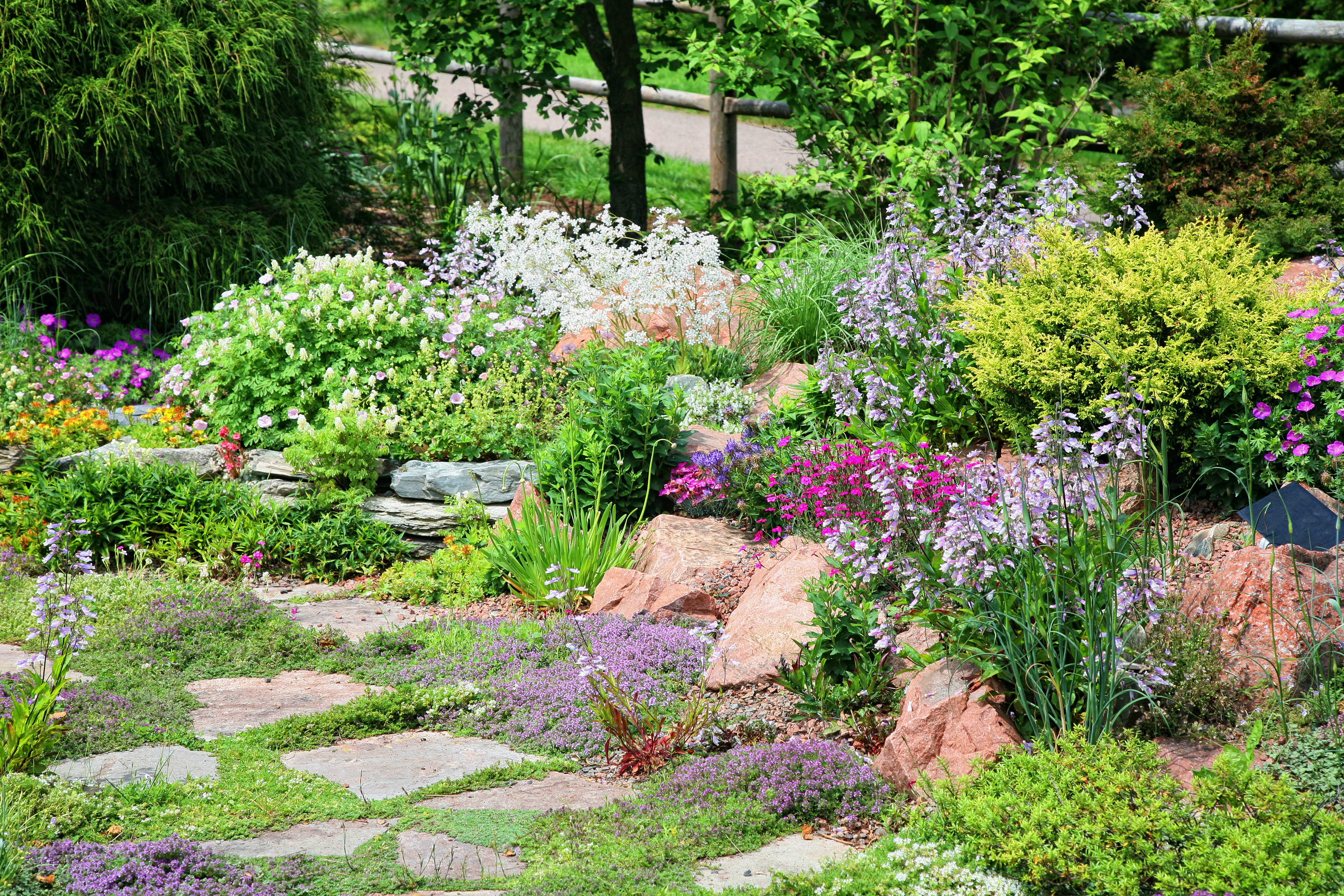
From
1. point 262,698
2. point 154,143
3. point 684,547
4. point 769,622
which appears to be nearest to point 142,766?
point 262,698

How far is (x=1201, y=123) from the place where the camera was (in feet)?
21.2

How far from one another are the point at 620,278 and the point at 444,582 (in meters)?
2.11

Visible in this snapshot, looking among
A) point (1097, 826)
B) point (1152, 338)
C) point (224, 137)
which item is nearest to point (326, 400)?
point (224, 137)

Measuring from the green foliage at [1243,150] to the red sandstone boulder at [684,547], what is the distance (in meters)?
3.38

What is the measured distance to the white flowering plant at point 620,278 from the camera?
6215 mm

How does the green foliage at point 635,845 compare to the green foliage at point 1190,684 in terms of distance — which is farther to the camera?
the green foliage at point 1190,684

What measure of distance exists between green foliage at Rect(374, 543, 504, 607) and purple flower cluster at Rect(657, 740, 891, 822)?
2.16 metres

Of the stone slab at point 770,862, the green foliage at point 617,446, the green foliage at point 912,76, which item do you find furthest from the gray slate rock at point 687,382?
the stone slab at point 770,862

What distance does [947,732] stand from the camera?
3330mm

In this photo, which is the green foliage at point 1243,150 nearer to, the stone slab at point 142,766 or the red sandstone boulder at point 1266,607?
the red sandstone boulder at point 1266,607

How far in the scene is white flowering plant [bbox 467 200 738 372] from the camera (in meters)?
6.21

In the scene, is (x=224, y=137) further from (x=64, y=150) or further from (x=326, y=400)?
(x=326, y=400)

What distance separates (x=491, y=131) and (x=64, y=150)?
2.88 meters

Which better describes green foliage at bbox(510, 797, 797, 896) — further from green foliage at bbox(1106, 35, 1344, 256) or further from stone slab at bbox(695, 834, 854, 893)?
green foliage at bbox(1106, 35, 1344, 256)
